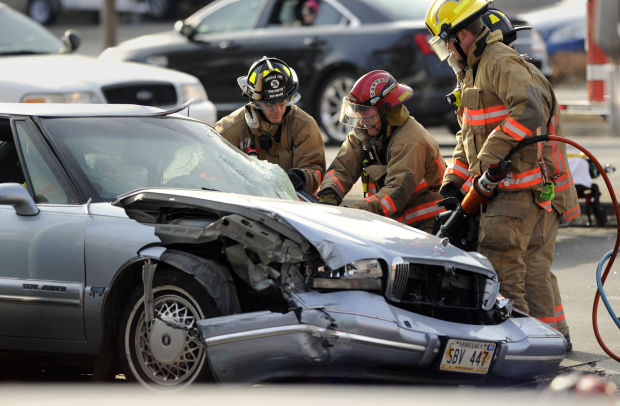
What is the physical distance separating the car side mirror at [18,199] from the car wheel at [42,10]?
2520 cm

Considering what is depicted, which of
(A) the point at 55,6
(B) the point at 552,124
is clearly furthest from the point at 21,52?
(A) the point at 55,6

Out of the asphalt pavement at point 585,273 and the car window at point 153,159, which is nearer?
the car window at point 153,159

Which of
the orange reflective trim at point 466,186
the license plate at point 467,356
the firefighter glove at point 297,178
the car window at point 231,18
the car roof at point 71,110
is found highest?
the car window at point 231,18

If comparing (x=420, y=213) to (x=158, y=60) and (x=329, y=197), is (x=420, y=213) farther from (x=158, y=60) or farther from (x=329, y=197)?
(x=158, y=60)

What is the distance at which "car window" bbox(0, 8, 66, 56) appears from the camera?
13.5 meters

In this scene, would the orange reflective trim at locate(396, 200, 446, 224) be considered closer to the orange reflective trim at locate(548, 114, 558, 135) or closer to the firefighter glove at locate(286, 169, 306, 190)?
the firefighter glove at locate(286, 169, 306, 190)

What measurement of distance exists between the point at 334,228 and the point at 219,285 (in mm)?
584

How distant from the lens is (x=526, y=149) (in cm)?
718

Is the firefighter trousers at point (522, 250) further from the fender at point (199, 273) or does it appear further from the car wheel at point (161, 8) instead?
the car wheel at point (161, 8)

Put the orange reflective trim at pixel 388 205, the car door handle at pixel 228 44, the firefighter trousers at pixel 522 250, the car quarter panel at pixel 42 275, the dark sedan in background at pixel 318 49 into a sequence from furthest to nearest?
the car door handle at pixel 228 44 → the dark sedan in background at pixel 318 49 → the orange reflective trim at pixel 388 205 → the firefighter trousers at pixel 522 250 → the car quarter panel at pixel 42 275

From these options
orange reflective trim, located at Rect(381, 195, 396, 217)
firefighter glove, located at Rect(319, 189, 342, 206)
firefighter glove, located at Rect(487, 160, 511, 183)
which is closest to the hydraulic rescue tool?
firefighter glove, located at Rect(487, 160, 511, 183)

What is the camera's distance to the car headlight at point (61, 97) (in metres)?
11.5

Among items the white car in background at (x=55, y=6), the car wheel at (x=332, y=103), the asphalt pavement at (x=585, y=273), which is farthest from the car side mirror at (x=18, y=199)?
the white car in background at (x=55, y=6)

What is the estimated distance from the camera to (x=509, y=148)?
7.05 metres
